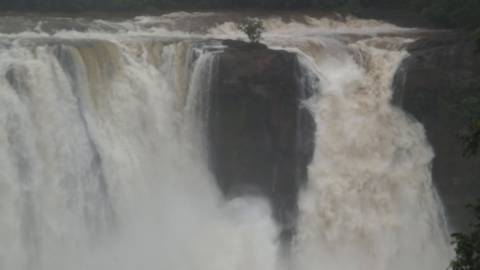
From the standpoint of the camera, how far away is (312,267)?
607 inches

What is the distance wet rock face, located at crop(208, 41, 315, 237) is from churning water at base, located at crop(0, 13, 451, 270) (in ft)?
0.90

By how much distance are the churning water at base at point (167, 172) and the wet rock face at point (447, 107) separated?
0.34 meters

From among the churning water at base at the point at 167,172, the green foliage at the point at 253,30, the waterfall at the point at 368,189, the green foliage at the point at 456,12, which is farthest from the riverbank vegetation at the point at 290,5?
the green foliage at the point at 253,30

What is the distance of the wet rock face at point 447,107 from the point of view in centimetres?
1591

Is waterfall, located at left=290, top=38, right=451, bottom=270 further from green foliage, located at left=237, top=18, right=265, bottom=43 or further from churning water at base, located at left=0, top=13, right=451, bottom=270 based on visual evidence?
green foliage, located at left=237, top=18, right=265, bottom=43

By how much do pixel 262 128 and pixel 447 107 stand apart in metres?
4.36

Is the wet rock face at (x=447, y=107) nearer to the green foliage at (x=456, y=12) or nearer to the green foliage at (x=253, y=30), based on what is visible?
the green foliage at (x=253, y=30)

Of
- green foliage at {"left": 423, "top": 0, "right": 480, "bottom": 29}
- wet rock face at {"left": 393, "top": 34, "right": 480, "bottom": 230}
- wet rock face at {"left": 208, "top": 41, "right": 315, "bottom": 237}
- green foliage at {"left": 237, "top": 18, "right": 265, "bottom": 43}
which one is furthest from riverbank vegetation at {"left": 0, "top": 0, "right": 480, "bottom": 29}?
wet rock face at {"left": 208, "top": 41, "right": 315, "bottom": 237}

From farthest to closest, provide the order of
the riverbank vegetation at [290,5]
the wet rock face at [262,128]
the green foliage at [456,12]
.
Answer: the riverbank vegetation at [290,5] < the green foliage at [456,12] < the wet rock face at [262,128]

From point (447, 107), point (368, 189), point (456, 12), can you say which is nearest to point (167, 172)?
point (368, 189)

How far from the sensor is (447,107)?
1602 centimetres

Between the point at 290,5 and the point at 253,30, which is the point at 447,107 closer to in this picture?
the point at 253,30

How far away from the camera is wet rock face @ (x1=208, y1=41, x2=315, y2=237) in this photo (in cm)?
1577

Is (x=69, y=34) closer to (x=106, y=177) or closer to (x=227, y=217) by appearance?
(x=106, y=177)
